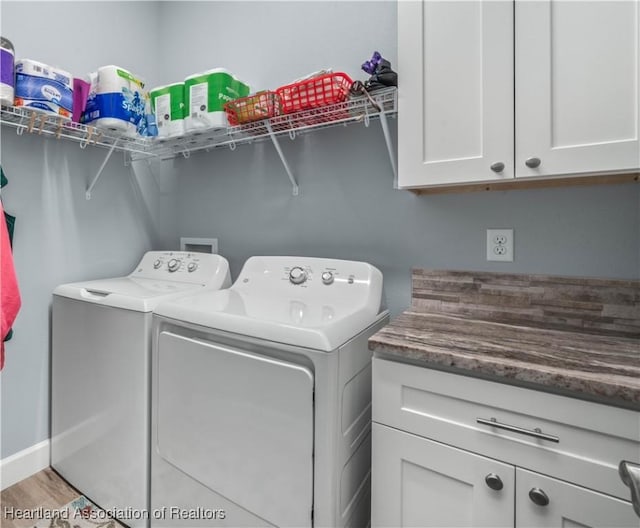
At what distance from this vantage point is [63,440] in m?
1.77

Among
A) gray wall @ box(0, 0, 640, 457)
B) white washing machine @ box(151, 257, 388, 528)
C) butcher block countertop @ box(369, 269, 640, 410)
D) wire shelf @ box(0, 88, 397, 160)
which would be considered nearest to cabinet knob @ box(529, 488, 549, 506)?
butcher block countertop @ box(369, 269, 640, 410)

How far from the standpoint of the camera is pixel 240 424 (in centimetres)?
116

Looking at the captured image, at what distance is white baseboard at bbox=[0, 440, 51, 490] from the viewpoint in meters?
1.71

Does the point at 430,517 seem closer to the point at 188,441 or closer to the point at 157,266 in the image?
the point at 188,441

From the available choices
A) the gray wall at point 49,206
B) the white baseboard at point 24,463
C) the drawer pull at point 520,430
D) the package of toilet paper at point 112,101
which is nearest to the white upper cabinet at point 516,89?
the drawer pull at point 520,430

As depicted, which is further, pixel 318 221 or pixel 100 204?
pixel 100 204

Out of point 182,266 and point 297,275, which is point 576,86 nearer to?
point 297,275

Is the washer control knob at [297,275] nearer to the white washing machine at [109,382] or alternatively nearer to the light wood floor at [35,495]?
the white washing machine at [109,382]

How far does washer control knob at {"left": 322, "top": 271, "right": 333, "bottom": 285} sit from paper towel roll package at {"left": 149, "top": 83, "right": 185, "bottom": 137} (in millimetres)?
1071

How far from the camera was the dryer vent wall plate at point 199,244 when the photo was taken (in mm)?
2186

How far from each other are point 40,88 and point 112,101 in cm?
27

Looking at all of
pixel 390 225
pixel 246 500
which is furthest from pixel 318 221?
pixel 246 500

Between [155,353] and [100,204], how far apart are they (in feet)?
3.86

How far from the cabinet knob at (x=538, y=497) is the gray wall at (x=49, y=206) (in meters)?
2.22
